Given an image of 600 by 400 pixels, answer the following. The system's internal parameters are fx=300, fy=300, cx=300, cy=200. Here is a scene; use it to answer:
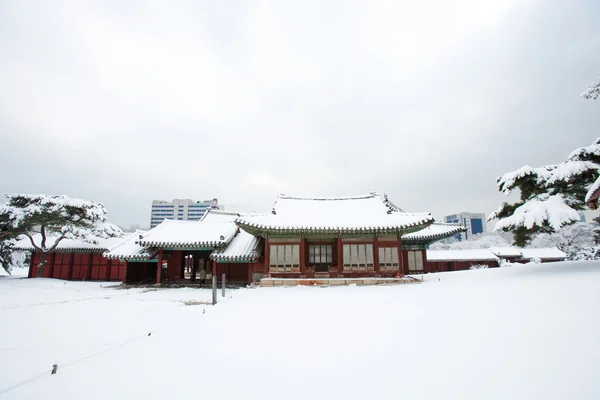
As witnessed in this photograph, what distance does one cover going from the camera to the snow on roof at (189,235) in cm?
1997

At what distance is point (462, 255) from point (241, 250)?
27317 millimetres

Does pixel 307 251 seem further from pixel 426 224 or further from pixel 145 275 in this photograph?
pixel 145 275

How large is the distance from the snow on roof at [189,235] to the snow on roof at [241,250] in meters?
0.54

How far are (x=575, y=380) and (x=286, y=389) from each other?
3492mm

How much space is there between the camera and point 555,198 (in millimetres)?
11242

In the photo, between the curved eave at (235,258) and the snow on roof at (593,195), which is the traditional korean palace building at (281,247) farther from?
the snow on roof at (593,195)

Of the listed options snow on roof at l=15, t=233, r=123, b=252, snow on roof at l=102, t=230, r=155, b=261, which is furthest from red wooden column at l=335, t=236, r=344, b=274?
snow on roof at l=15, t=233, r=123, b=252

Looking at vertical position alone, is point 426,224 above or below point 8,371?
above

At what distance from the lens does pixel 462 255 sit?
34.9 m

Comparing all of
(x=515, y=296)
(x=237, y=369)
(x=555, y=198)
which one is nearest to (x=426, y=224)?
(x=555, y=198)

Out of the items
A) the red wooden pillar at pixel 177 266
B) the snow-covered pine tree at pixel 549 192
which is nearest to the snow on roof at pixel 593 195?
the snow-covered pine tree at pixel 549 192

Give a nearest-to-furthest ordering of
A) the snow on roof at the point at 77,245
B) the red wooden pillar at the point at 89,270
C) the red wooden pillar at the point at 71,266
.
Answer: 1. the snow on roof at the point at 77,245
2. the red wooden pillar at the point at 89,270
3. the red wooden pillar at the point at 71,266

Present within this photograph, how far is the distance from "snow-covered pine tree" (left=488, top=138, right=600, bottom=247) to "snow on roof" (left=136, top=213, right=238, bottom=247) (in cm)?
1602

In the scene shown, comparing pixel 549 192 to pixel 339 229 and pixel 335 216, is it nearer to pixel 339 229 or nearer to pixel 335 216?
pixel 339 229
